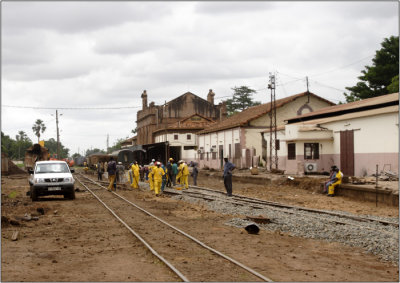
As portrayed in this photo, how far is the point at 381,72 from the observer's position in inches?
1941

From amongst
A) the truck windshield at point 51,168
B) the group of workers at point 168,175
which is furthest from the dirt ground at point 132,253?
the group of workers at point 168,175

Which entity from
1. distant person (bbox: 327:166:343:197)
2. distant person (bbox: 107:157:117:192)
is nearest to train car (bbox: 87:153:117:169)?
distant person (bbox: 107:157:117:192)

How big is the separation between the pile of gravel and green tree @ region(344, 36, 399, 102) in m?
36.7

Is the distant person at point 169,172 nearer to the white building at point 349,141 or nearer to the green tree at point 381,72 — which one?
the white building at point 349,141

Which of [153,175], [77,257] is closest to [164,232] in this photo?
[77,257]

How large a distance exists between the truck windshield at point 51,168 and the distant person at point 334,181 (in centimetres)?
1188

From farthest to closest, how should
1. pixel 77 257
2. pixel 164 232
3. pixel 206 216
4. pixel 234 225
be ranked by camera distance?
1. pixel 206 216
2. pixel 234 225
3. pixel 164 232
4. pixel 77 257

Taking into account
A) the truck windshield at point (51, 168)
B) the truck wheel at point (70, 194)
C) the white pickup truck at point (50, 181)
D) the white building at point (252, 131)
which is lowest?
the truck wheel at point (70, 194)

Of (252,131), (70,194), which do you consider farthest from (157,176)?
(252,131)

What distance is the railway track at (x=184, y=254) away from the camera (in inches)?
297

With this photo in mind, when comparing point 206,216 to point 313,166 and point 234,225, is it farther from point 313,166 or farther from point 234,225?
point 313,166

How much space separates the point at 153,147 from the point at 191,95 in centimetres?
2743

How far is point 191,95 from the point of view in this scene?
79500 millimetres

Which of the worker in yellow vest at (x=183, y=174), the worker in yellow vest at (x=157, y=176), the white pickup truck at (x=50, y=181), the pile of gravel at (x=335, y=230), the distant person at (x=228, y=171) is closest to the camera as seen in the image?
the pile of gravel at (x=335, y=230)
